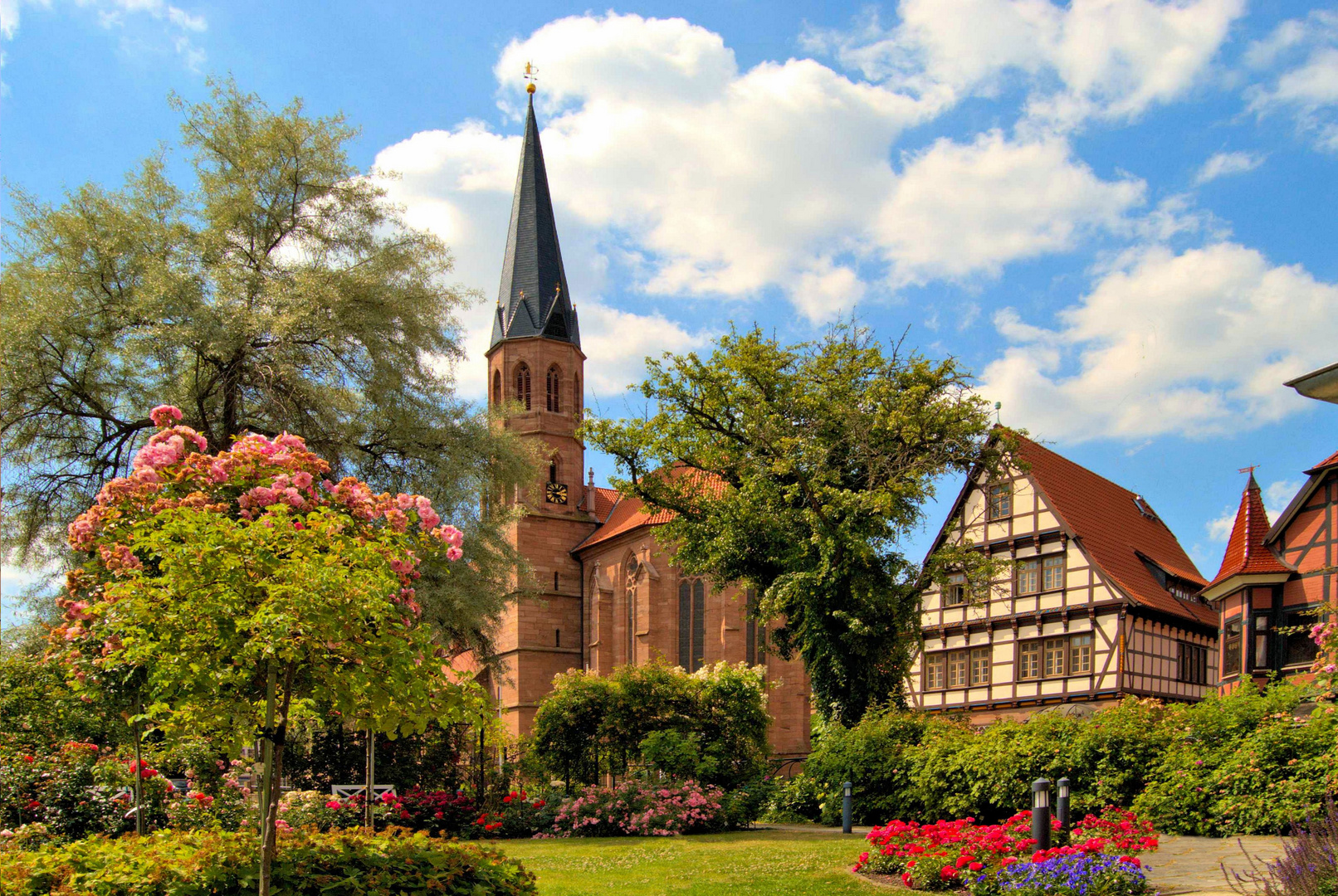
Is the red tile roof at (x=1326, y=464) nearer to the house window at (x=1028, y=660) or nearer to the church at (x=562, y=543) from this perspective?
the house window at (x=1028, y=660)

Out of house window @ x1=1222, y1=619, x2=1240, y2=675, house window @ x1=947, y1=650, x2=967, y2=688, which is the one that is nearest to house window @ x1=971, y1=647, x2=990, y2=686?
house window @ x1=947, y1=650, x2=967, y2=688

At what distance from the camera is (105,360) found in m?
20.4

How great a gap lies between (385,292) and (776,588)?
374 inches

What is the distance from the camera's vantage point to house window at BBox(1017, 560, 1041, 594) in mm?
29141

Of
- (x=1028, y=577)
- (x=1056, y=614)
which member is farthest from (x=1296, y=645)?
(x=1028, y=577)

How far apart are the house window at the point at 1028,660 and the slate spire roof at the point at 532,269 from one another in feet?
93.1

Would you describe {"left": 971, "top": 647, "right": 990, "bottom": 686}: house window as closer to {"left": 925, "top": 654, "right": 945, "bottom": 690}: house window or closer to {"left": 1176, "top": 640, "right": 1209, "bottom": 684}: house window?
{"left": 925, "top": 654, "right": 945, "bottom": 690}: house window

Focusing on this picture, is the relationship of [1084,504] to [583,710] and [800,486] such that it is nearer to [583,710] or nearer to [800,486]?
[800,486]

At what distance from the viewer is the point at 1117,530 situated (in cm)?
3158

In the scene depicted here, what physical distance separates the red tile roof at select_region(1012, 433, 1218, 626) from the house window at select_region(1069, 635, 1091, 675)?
5.46ft

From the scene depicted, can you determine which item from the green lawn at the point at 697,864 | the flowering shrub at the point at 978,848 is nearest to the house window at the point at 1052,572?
the green lawn at the point at 697,864

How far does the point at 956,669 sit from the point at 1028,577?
3.34 metres

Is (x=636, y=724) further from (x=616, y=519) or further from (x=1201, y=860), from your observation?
(x=616, y=519)

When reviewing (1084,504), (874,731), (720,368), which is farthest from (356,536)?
(1084,504)
